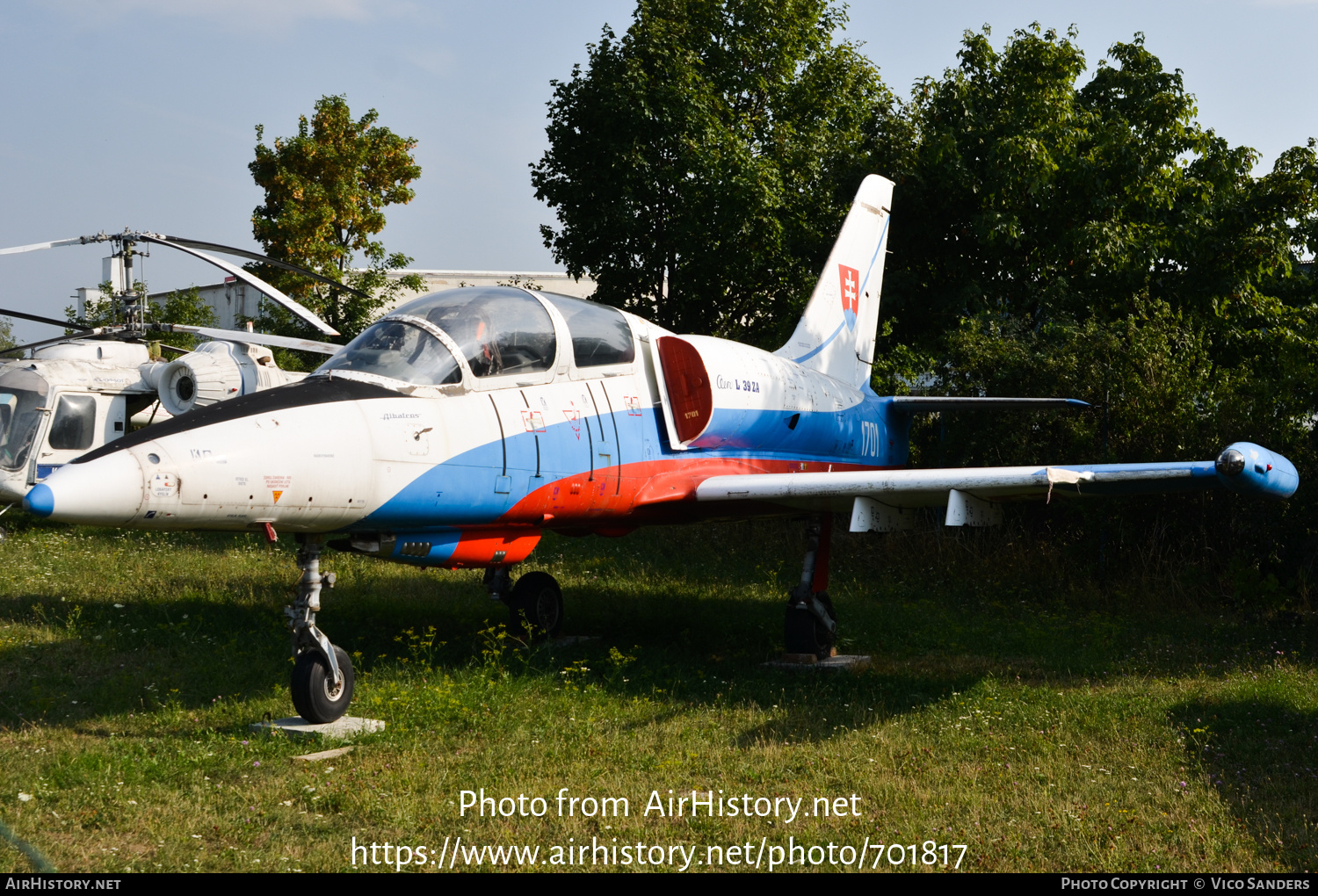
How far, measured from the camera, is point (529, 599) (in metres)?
9.90

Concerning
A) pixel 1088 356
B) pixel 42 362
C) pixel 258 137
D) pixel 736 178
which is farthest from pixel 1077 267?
pixel 258 137

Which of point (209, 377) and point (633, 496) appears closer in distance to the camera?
point (633, 496)

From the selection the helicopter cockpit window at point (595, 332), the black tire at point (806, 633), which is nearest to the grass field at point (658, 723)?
the black tire at point (806, 633)

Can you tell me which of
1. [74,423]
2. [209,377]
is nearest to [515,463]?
[209,377]

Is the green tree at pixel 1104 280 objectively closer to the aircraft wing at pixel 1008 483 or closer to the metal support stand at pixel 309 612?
the aircraft wing at pixel 1008 483

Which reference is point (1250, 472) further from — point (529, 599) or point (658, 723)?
point (529, 599)

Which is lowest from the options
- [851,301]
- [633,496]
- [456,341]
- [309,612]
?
[309,612]

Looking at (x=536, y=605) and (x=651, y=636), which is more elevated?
(x=536, y=605)

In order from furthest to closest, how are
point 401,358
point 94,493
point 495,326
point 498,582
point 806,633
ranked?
point 498,582 → point 806,633 → point 495,326 → point 401,358 → point 94,493

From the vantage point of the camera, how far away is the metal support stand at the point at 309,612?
650cm

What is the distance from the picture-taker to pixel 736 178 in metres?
17.7

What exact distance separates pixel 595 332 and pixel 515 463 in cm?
157

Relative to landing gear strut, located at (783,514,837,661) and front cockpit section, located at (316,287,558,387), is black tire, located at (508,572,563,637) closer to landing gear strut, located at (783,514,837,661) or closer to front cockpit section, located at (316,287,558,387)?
landing gear strut, located at (783,514,837,661)

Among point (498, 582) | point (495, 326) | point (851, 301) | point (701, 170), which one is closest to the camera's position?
point (495, 326)
